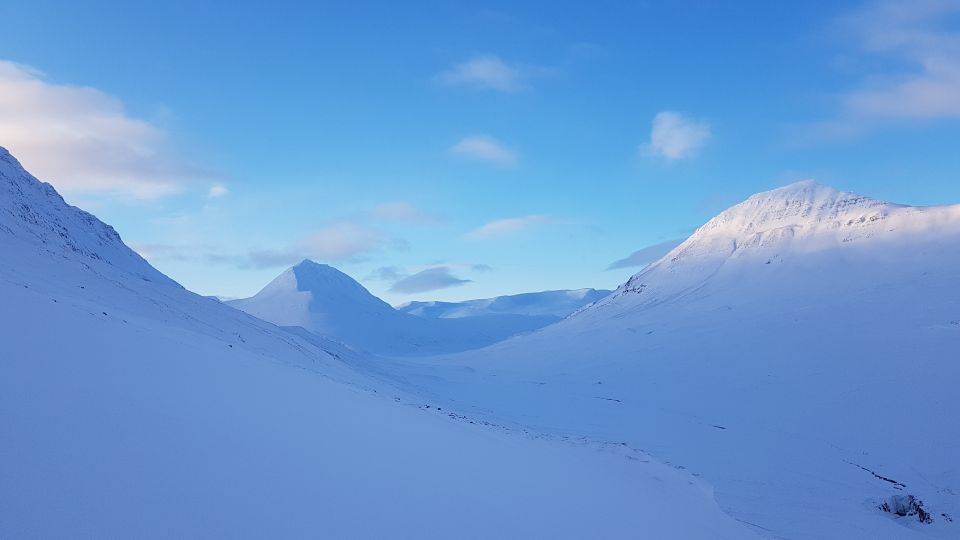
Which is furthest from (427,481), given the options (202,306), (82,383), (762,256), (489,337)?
(489,337)

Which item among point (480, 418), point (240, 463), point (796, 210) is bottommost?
point (480, 418)

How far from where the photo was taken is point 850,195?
241 ft

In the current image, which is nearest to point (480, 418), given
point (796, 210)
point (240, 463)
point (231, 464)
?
point (240, 463)

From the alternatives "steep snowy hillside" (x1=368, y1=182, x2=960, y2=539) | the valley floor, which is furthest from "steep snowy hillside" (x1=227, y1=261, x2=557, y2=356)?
the valley floor

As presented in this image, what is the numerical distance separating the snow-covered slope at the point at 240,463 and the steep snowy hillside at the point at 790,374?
6249 mm

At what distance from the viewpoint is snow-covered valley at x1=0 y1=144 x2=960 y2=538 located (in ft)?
14.8

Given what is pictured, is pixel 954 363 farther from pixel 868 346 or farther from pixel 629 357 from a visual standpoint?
pixel 629 357

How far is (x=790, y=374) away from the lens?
31.2 meters

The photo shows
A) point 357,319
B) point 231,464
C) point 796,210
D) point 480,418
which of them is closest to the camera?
point 231,464

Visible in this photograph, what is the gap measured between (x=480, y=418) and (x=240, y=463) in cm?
1809

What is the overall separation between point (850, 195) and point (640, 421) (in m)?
65.7

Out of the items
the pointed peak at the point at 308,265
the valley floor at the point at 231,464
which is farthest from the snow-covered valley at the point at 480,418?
the pointed peak at the point at 308,265

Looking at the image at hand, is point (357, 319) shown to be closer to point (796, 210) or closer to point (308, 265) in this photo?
point (308, 265)

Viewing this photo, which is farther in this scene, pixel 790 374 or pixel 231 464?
pixel 790 374
